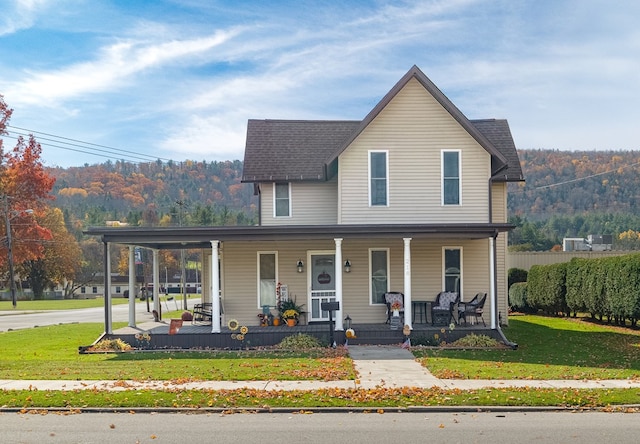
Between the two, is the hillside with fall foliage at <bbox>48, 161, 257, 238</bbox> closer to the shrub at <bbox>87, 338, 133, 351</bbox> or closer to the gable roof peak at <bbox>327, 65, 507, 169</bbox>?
the gable roof peak at <bbox>327, 65, 507, 169</bbox>

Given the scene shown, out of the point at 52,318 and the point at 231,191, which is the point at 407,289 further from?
the point at 231,191

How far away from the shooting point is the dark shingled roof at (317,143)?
21.8 m

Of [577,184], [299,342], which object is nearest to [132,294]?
[299,342]

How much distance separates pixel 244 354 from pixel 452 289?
8023mm

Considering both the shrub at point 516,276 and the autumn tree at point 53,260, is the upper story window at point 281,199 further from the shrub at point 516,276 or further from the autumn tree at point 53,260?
the autumn tree at point 53,260

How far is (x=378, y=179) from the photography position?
72.9 feet

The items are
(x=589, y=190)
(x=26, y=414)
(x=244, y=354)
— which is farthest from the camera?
(x=589, y=190)

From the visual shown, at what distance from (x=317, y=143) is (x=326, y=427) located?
16.7 metres

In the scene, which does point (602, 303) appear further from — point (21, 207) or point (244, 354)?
point (21, 207)

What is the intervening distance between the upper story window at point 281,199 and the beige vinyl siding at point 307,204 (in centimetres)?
11

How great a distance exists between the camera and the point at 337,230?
19.9 m

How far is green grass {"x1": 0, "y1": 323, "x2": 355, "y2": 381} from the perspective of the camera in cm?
1411

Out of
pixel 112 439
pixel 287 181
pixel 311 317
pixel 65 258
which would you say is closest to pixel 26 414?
pixel 112 439

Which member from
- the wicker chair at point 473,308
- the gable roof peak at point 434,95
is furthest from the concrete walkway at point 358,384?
the gable roof peak at point 434,95
